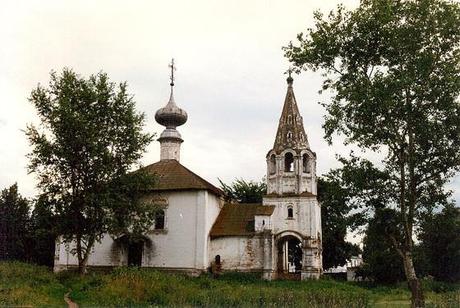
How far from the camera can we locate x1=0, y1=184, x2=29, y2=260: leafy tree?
4159 centimetres

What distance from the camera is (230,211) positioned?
3619 centimetres

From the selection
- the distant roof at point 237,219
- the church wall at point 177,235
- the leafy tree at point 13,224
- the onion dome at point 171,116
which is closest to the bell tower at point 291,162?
the distant roof at point 237,219

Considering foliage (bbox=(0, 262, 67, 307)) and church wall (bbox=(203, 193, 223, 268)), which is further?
church wall (bbox=(203, 193, 223, 268))

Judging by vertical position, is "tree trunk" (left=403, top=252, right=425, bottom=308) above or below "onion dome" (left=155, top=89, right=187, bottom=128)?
below

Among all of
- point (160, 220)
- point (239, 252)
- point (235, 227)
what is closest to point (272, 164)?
point (235, 227)

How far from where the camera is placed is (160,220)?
113 ft

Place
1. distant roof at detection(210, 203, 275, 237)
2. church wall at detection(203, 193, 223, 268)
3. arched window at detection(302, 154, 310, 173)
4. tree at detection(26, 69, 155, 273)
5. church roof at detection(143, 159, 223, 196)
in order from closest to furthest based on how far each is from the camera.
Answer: tree at detection(26, 69, 155, 273), church wall at detection(203, 193, 223, 268), distant roof at detection(210, 203, 275, 237), church roof at detection(143, 159, 223, 196), arched window at detection(302, 154, 310, 173)

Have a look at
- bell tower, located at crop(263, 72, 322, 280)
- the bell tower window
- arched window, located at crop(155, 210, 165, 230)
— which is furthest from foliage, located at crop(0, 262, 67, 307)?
the bell tower window

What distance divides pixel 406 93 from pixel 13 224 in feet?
112

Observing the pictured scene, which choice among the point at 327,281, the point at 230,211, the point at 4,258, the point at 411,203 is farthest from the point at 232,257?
the point at 4,258

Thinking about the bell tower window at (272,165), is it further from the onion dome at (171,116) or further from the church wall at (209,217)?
the onion dome at (171,116)

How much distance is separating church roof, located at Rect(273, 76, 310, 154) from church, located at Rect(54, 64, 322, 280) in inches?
2.6

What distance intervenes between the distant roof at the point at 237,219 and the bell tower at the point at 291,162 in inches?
67.1

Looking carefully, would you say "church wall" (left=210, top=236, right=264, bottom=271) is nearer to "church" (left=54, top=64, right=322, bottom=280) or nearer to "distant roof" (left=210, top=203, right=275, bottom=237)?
"church" (left=54, top=64, right=322, bottom=280)
